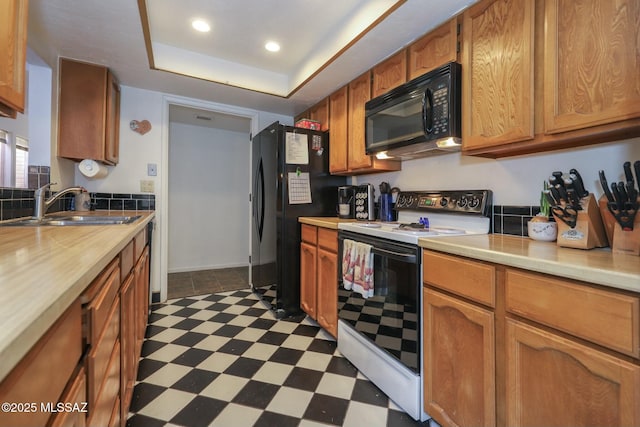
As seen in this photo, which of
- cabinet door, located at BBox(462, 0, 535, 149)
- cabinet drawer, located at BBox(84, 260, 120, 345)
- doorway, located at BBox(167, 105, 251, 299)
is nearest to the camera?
cabinet drawer, located at BBox(84, 260, 120, 345)

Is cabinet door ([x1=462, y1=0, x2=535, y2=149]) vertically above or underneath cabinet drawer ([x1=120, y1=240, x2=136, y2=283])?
above

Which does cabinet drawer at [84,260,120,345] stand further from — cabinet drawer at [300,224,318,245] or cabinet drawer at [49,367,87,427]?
cabinet drawer at [300,224,318,245]

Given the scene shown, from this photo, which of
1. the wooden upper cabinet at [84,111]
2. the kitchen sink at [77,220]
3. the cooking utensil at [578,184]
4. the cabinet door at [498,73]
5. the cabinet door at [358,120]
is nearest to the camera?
the cooking utensil at [578,184]

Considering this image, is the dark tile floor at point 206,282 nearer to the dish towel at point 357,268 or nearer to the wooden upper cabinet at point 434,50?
the dish towel at point 357,268

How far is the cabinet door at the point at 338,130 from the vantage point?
2.46 meters

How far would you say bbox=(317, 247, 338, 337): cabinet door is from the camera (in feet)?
6.61

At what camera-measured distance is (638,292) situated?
71cm

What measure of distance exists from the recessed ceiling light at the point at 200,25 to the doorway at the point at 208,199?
4.97 ft

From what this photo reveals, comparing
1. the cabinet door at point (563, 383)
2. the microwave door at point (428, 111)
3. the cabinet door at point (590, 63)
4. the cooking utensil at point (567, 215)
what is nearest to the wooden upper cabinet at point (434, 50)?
the microwave door at point (428, 111)

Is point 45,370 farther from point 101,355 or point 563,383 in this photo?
point 563,383

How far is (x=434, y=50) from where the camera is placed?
164cm

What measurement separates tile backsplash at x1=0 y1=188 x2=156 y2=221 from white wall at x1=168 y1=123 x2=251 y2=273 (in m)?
1.30

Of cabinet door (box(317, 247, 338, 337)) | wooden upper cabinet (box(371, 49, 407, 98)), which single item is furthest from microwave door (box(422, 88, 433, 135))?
cabinet door (box(317, 247, 338, 337))

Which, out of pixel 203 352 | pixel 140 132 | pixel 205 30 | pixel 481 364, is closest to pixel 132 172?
pixel 140 132
